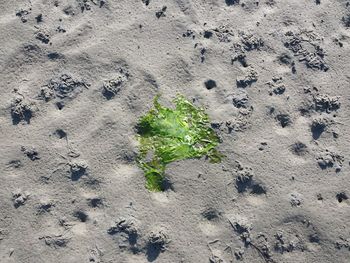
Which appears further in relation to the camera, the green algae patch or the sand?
the green algae patch

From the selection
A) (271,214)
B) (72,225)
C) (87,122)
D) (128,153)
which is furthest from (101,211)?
(271,214)

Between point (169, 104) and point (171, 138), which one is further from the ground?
point (169, 104)

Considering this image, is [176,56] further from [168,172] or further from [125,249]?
[125,249]

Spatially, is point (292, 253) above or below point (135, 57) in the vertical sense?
below

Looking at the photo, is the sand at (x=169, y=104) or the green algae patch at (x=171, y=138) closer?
the sand at (x=169, y=104)
